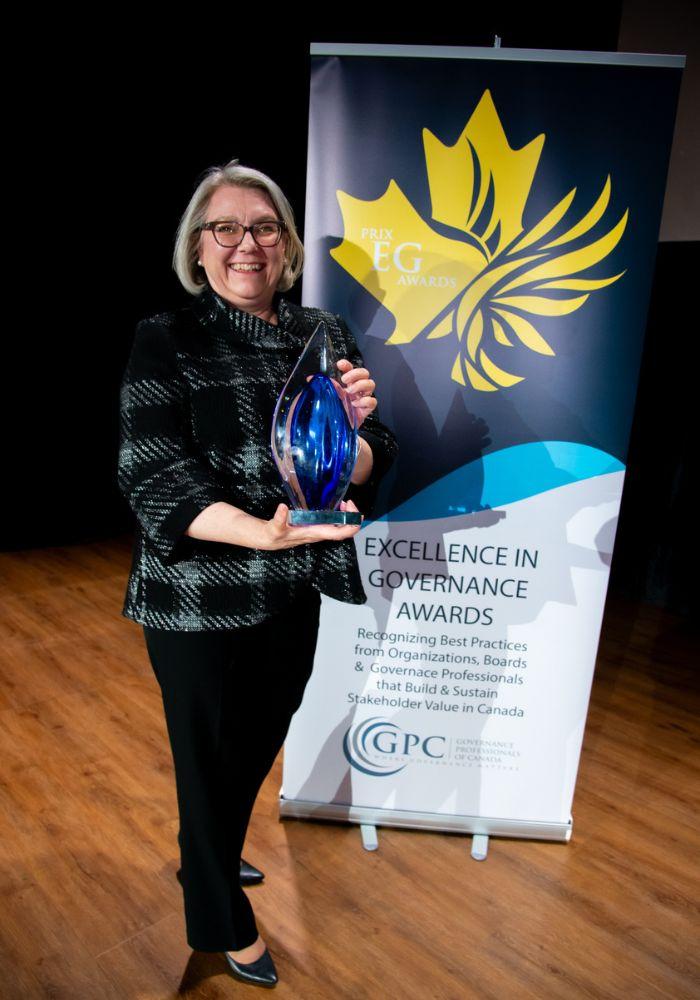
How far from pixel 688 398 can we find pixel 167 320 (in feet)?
10.7

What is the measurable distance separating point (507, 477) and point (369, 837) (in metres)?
1.11

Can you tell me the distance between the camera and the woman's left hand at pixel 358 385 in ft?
3.71

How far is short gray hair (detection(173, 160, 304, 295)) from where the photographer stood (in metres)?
1.18

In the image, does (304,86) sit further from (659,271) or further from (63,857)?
(63,857)

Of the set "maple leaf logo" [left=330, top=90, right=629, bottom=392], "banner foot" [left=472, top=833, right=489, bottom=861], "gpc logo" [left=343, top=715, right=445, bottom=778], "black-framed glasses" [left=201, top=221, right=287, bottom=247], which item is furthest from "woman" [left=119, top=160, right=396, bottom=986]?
"banner foot" [left=472, top=833, right=489, bottom=861]

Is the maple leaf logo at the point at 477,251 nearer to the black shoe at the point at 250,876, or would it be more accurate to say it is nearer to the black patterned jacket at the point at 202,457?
the black patterned jacket at the point at 202,457

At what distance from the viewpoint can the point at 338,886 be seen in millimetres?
1753

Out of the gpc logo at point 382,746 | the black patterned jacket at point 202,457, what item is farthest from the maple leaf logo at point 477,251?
the gpc logo at point 382,746

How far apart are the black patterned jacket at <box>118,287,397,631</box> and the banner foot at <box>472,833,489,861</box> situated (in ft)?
3.74

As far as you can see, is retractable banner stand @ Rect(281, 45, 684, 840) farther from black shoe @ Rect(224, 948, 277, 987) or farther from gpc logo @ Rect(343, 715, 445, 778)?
black shoe @ Rect(224, 948, 277, 987)

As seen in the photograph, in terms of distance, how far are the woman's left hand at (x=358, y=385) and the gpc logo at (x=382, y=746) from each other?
40.6 inches

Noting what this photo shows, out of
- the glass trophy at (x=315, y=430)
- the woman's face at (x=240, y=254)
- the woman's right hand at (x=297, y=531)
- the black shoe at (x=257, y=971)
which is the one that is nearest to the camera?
the woman's right hand at (x=297, y=531)

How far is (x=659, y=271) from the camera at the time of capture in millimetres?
3568

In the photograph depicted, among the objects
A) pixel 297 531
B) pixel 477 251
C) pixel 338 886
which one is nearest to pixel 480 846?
pixel 338 886
